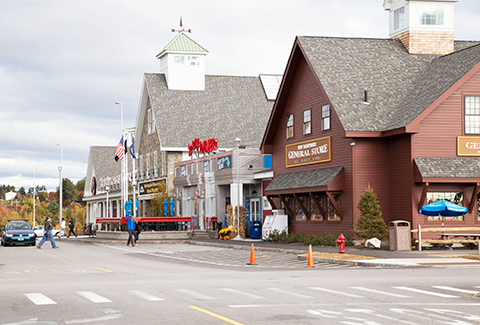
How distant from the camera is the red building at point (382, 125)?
28.9m

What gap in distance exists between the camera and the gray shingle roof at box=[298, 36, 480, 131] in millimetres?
30328

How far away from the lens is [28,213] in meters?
124

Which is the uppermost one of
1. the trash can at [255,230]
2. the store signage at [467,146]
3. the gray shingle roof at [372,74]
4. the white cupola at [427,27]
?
the white cupola at [427,27]

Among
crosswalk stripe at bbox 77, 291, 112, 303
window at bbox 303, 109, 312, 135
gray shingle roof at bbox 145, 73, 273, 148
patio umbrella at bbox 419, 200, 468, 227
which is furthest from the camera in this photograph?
gray shingle roof at bbox 145, 73, 273, 148

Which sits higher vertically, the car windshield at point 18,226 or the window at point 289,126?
the window at point 289,126

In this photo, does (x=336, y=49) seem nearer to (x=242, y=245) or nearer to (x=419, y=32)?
(x=419, y=32)

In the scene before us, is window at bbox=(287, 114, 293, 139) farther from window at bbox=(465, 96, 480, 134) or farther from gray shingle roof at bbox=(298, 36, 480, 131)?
window at bbox=(465, 96, 480, 134)

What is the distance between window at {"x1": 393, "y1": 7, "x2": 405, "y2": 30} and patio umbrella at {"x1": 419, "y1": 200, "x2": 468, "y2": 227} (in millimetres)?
12721

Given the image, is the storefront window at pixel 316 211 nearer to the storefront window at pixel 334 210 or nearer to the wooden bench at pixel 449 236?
the storefront window at pixel 334 210

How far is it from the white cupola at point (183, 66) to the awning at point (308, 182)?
25106mm

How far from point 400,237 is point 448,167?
386 cm

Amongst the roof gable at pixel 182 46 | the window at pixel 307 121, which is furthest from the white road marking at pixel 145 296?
the roof gable at pixel 182 46

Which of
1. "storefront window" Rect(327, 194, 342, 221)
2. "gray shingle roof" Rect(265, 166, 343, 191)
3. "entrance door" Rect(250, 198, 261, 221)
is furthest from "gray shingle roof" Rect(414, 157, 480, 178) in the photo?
"entrance door" Rect(250, 198, 261, 221)

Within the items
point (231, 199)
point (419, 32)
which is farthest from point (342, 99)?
point (231, 199)
